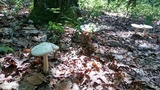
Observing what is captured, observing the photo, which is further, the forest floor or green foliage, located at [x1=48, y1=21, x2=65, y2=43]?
green foliage, located at [x1=48, y1=21, x2=65, y2=43]

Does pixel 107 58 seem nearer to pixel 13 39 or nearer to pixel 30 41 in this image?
pixel 30 41

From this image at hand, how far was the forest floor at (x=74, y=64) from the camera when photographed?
329 cm

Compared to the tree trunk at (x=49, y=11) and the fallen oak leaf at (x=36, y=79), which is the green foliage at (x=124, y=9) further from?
the fallen oak leaf at (x=36, y=79)

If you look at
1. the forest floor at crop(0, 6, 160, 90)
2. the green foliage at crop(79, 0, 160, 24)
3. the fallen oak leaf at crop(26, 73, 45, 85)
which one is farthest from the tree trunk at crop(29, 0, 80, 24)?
the green foliage at crop(79, 0, 160, 24)

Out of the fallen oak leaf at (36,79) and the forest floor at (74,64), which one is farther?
the forest floor at (74,64)

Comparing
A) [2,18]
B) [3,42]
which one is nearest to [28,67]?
[3,42]

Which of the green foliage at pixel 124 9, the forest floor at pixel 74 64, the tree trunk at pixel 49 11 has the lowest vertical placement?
the green foliage at pixel 124 9

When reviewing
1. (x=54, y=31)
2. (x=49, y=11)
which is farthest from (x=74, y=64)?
(x=49, y=11)

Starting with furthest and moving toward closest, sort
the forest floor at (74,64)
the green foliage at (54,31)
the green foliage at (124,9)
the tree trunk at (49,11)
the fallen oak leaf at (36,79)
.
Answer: the green foliage at (124,9), the tree trunk at (49,11), the green foliage at (54,31), the forest floor at (74,64), the fallen oak leaf at (36,79)

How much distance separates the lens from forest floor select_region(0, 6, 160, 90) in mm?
3285

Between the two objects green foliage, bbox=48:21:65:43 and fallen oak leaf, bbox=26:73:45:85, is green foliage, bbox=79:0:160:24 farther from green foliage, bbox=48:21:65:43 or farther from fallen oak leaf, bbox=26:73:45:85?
fallen oak leaf, bbox=26:73:45:85

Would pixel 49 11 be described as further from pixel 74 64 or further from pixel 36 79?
pixel 36 79

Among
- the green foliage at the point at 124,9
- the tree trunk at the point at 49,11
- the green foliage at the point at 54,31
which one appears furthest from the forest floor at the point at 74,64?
the green foliage at the point at 124,9

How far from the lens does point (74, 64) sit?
382 centimetres
